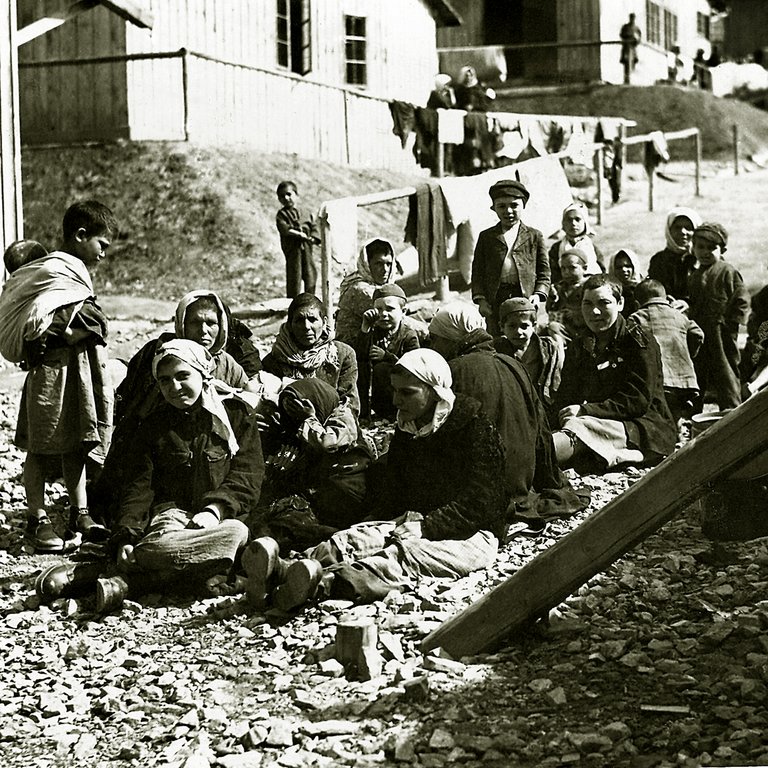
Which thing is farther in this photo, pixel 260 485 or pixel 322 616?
pixel 260 485

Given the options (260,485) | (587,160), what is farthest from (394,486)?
(587,160)

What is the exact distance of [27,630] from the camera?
5.72 metres

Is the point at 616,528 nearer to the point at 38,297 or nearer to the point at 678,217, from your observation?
the point at 38,297

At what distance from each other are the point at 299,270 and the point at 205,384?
6732 mm

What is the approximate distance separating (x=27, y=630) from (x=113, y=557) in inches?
22.1

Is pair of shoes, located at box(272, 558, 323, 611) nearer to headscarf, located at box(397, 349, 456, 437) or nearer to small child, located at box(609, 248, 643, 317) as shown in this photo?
headscarf, located at box(397, 349, 456, 437)

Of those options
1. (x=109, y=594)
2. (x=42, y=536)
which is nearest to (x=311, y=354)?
(x=42, y=536)

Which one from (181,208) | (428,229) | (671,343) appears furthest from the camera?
(181,208)

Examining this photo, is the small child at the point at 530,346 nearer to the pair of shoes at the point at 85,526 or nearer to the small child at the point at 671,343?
the small child at the point at 671,343

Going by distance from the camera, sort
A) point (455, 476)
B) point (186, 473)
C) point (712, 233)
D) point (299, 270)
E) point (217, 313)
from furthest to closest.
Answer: point (299, 270) < point (712, 233) < point (217, 313) < point (186, 473) < point (455, 476)

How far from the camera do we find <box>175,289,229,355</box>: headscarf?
6848mm

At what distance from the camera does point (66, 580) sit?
19.6 feet

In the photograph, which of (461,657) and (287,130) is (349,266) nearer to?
(461,657)

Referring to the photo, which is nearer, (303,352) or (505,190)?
(303,352)
